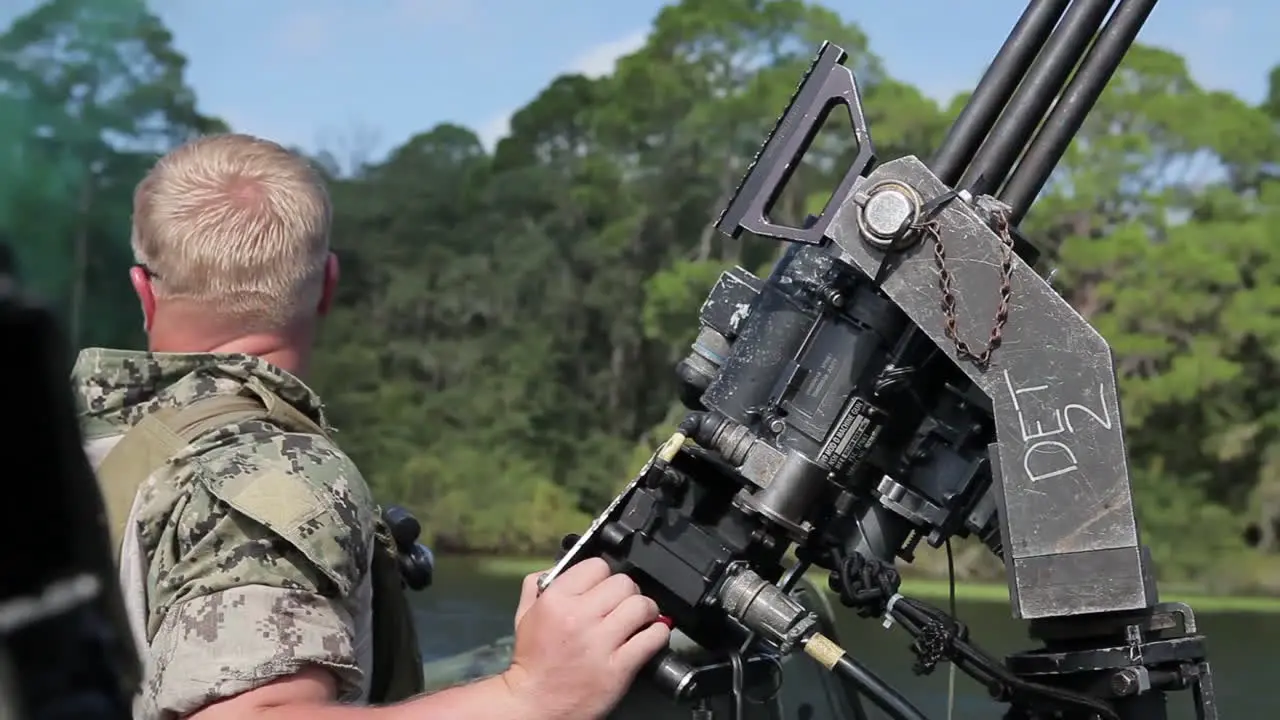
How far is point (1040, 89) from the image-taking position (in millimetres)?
2896

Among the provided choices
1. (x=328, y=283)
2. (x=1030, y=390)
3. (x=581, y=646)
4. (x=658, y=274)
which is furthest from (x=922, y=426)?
(x=658, y=274)

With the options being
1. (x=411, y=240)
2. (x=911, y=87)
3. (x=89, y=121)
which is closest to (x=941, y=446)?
(x=89, y=121)

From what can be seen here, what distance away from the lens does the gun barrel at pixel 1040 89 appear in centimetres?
288

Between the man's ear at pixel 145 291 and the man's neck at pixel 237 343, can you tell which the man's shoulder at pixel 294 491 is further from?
the man's ear at pixel 145 291

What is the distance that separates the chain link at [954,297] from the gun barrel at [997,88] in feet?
1.23

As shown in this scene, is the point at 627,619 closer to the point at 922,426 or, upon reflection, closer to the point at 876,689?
the point at 876,689

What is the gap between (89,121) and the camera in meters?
1.84

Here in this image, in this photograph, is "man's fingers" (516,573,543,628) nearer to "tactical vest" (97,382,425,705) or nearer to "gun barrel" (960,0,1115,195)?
"tactical vest" (97,382,425,705)

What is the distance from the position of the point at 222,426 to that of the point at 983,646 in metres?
1.53

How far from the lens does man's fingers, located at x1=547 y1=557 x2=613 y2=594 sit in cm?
229

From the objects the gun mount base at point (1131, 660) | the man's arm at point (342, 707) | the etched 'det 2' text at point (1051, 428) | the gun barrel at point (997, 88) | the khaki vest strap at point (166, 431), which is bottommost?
the man's arm at point (342, 707)

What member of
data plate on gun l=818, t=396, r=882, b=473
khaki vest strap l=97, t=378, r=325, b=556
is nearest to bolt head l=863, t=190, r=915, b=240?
data plate on gun l=818, t=396, r=882, b=473

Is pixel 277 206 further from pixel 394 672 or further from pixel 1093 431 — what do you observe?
pixel 1093 431

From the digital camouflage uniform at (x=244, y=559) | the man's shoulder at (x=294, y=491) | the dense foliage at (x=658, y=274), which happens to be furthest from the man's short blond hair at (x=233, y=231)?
the dense foliage at (x=658, y=274)
